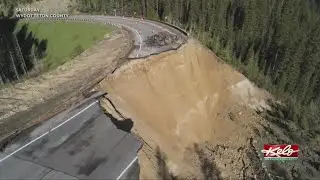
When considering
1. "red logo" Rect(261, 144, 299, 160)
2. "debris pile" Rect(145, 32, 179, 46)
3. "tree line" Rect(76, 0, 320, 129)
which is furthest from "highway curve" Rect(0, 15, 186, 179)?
"tree line" Rect(76, 0, 320, 129)

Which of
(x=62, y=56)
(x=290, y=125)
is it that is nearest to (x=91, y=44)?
(x=62, y=56)

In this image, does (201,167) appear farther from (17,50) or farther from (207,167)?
(17,50)

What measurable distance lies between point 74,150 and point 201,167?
1714 cm

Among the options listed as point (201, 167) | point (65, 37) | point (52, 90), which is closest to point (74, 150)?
point (52, 90)

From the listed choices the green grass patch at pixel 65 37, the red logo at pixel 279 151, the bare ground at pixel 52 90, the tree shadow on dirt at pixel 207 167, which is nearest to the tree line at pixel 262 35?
the red logo at pixel 279 151

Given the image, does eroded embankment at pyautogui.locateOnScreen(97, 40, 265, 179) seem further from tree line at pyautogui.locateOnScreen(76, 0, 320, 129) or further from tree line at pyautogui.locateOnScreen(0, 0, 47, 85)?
tree line at pyautogui.locateOnScreen(0, 0, 47, 85)

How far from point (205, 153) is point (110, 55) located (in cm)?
1788

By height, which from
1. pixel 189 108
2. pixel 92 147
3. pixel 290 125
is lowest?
pixel 290 125

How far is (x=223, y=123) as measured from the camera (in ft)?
159

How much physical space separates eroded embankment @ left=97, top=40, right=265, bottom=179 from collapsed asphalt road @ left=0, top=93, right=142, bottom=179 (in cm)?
306

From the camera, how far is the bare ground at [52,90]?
34.2 m

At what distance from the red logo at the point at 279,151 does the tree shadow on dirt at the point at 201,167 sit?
20.1ft

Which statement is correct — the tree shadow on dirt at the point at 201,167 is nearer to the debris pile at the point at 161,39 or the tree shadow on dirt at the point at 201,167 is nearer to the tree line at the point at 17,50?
the debris pile at the point at 161,39

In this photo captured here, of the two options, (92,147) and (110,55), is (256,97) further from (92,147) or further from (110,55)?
(92,147)
